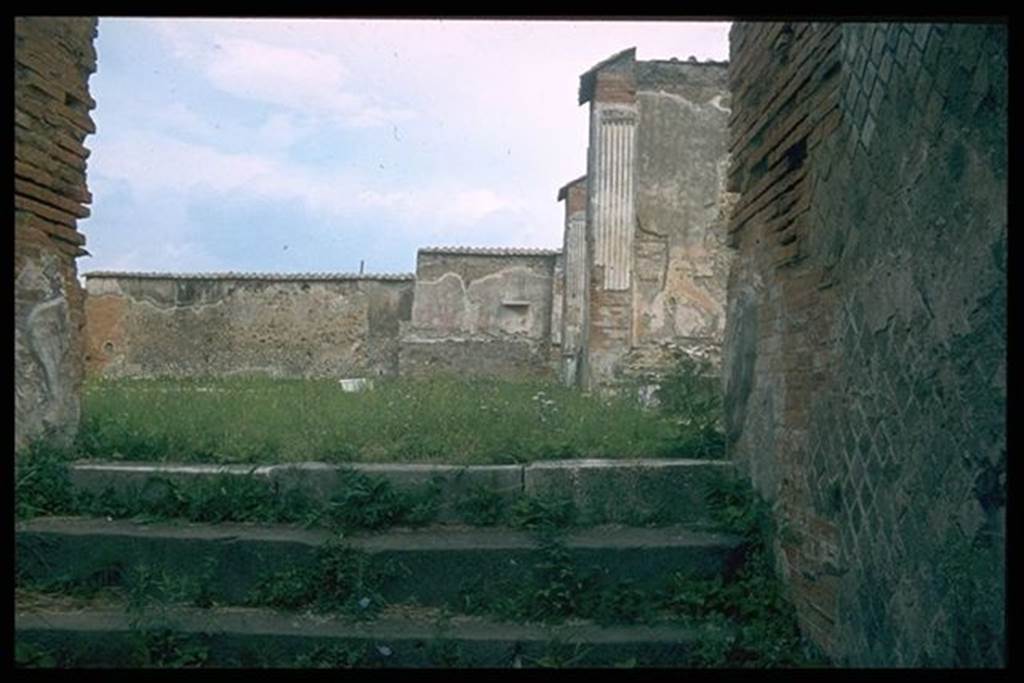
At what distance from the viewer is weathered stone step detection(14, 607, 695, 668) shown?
10.8 feet

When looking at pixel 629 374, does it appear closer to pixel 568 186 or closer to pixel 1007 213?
pixel 568 186

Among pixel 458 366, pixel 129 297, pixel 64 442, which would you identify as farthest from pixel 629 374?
pixel 129 297

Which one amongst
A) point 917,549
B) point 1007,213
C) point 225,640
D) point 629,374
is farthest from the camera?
point 629,374

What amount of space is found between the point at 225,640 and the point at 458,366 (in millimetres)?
11557

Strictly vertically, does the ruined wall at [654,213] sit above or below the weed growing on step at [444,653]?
above

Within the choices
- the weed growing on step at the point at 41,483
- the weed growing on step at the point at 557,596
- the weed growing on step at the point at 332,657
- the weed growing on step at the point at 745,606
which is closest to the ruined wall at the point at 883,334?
the weed growing on step at the point at 745,606

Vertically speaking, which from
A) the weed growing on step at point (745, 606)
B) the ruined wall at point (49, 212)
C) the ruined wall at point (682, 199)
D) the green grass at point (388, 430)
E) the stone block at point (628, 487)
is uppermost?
the ruined wall at point (682, 199)

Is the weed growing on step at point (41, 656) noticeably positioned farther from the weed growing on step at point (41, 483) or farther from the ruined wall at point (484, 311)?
the ruined wall at point (484, 311)

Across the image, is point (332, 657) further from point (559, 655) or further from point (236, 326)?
point (236, 326)

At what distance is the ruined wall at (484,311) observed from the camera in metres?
15.0

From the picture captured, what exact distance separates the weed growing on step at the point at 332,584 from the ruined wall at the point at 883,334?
1.88 m

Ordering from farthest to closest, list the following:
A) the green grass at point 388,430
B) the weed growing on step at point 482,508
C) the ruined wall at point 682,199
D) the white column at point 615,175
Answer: the ruined wall at point 682,199 < the white column at point 615,175 < the green grass at point 388,430 < the weed growing on step at point 482,508

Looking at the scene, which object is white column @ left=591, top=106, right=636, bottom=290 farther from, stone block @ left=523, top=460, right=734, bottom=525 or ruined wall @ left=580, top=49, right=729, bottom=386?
stone block @ left=523, top=460, right=734, bottom=525

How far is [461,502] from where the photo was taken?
4.38 metres
